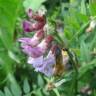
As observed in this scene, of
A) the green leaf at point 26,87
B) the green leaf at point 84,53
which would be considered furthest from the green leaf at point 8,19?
the green leaf at point 84,53

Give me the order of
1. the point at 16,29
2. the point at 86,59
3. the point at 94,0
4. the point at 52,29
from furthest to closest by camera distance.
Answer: the point at 16,29 < the point at 94,0 < the point at 86,59 < the point at 52,29

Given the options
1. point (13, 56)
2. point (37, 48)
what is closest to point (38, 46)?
point (37, 48)

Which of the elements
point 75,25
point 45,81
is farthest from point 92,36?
point 45,81

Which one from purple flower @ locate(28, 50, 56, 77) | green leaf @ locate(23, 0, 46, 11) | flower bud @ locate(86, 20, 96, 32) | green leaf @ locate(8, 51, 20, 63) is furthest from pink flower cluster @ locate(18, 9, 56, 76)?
green leaf @ locate(23, 0, 46, 11)

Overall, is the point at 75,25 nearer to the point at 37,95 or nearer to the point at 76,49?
the point at 76,49

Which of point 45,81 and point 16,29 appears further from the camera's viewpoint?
point 16,29

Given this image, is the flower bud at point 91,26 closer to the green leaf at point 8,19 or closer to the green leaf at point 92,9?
the green leaf at point 92,9

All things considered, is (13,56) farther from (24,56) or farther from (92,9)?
(92,9)
